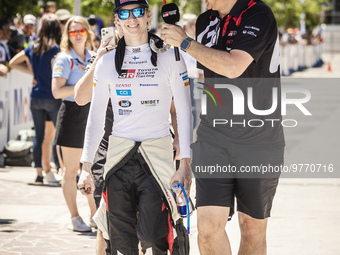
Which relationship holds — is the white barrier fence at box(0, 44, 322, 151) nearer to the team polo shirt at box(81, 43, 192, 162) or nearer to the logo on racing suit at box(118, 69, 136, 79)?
the team polo shirt at box(81, 43, 192, 162)

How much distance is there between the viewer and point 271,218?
748 cm

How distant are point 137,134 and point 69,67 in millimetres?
2927

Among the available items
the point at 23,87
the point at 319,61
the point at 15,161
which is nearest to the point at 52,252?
the point at 15,161

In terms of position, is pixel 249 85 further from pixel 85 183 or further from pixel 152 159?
pixel 85 183

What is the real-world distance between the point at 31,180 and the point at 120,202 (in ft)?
18.3

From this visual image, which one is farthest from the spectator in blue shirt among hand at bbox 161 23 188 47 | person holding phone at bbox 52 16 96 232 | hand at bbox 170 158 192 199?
hand at bbox 170 158 192 199

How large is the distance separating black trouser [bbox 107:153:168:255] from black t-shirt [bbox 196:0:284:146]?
0.53 meters

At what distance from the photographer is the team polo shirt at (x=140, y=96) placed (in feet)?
14.7

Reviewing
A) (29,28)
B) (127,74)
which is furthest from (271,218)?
(29,28)

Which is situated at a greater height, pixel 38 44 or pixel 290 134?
pixel 38 44

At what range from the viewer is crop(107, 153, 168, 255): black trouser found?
4434 millimetres

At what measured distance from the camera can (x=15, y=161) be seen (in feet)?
36.1

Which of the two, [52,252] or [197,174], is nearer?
[197,174]

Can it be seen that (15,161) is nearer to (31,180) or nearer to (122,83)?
(31,180)
